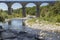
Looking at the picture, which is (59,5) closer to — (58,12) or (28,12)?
(58,12)

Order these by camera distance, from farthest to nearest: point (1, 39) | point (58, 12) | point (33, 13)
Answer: point (33, 13) < point (58, 12) < point (1, 39)

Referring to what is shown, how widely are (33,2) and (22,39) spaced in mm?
51199

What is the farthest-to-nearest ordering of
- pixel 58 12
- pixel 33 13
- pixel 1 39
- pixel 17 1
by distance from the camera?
1. pixel 33 13
2. pixel 17 1
3. pixel 58 12
4. pixel 1 39

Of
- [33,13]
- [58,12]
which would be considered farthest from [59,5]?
[33,13]

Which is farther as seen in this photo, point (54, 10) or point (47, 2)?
point (47, 2)

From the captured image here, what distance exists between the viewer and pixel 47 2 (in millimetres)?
77250

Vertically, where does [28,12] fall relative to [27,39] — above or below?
below

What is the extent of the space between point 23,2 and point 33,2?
11.0 ft

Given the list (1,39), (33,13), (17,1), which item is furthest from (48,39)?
(33,13)

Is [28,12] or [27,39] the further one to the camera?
[28,12]

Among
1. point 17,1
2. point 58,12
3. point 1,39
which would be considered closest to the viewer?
point 1,39

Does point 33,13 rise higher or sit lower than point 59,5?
lower

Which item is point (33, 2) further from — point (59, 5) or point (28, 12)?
point (59, 5)

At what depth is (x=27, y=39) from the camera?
25.8 m
